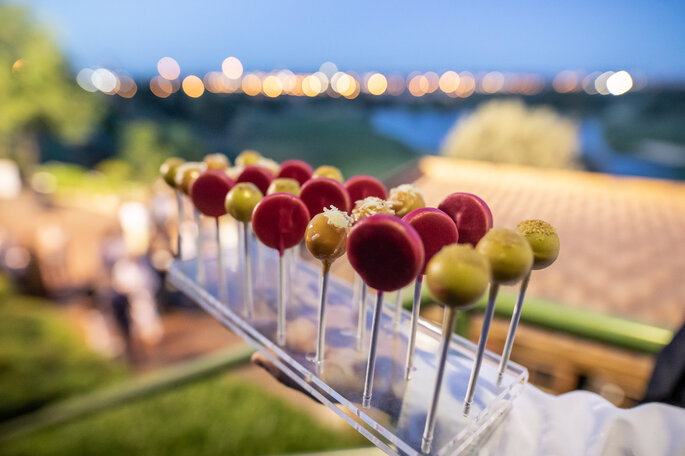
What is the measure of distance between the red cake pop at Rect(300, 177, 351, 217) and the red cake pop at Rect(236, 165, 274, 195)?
17 centimetres

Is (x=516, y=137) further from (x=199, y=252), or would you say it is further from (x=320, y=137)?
(x=320, y=137)

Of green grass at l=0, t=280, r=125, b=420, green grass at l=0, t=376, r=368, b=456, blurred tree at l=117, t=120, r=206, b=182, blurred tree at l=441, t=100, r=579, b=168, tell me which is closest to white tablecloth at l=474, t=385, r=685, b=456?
green grass at l=0, t=376, r=368, b=456

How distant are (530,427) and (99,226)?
9528 millimetres

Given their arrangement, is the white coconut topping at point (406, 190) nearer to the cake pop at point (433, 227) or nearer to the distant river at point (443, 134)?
the cake pop at point (433, 227)

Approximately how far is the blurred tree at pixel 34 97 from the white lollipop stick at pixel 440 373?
12.9m

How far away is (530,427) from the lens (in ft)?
2.34

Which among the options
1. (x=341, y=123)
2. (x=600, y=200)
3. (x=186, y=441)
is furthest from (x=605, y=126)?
(x=186, y=441)

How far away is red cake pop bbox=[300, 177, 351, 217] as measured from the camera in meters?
0.80

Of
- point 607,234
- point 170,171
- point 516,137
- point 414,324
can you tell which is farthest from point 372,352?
point 516,137

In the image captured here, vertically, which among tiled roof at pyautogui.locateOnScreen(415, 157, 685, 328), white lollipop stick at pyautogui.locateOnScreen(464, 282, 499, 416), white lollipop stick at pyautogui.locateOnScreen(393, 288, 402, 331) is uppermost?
white lollipop stick at pyautogui.locateOnScreen(464, 282, 499, 416)

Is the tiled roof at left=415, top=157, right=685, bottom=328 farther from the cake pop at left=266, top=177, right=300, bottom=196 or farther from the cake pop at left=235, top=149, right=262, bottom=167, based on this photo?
the cake pop at left=266, top=177, right=300, bottom=196

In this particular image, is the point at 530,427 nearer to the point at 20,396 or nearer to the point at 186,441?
the point at 186,441

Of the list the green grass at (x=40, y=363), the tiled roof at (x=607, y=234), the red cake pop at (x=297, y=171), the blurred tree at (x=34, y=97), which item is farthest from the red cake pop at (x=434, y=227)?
the blurred tree at (x=34, y=97)

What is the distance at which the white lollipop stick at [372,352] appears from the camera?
24.8 inches
